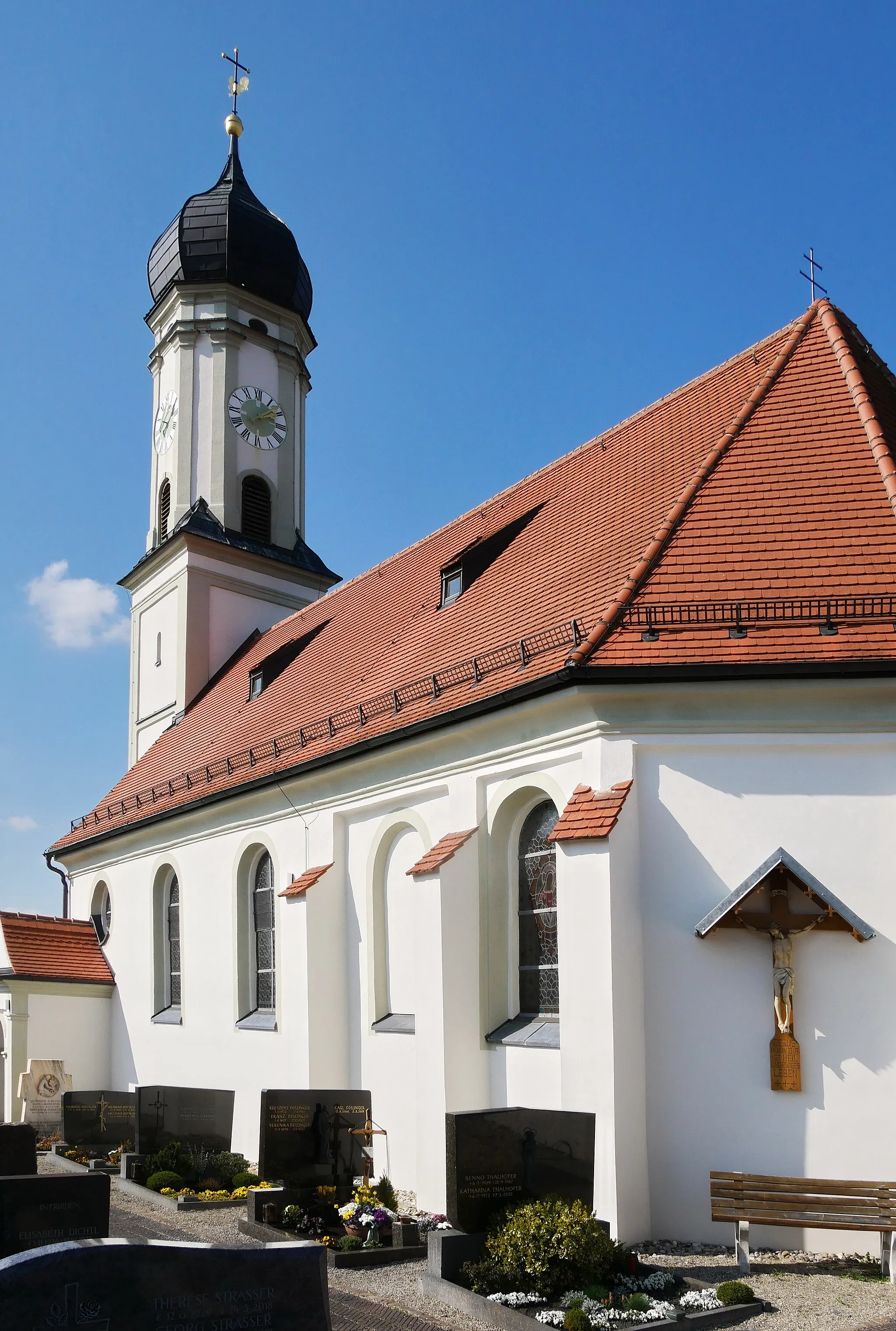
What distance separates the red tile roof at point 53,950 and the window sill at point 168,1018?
2396 millimetres

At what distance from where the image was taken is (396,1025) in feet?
49.4

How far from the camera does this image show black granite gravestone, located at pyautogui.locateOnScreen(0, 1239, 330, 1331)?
16.4 ft

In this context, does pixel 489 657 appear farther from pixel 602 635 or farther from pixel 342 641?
pixel 342 641

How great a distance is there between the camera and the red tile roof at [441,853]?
13352 mm

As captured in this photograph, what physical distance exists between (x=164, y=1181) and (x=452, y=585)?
28.9 feet

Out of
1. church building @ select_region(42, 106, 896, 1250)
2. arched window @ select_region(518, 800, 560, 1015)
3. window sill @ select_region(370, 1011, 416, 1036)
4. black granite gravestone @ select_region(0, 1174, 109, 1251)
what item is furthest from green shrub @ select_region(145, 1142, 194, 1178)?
black granite gravestone @ select_region(0, 1174, 109, 1251)

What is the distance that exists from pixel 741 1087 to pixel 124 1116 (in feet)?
35.5

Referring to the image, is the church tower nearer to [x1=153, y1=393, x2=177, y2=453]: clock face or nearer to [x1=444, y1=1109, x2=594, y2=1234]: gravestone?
[x1=153, y1=393, x2=177, y2=453]: clock face

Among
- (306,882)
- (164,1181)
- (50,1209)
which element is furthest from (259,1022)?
(50,1209)

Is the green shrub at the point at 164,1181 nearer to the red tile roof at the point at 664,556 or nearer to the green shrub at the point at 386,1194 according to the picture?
the green shrub at the point at 386,1194

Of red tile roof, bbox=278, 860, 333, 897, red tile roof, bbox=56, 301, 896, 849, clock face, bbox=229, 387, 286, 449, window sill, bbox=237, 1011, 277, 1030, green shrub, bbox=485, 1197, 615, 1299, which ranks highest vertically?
clock face, bbox=229, 387, 286, 449

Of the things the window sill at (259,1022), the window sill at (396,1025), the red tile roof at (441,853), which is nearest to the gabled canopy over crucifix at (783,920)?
the red tile roof at (441,853)

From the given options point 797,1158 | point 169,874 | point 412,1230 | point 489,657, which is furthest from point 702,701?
point 169,874

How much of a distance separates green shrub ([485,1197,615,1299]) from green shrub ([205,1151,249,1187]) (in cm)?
616
